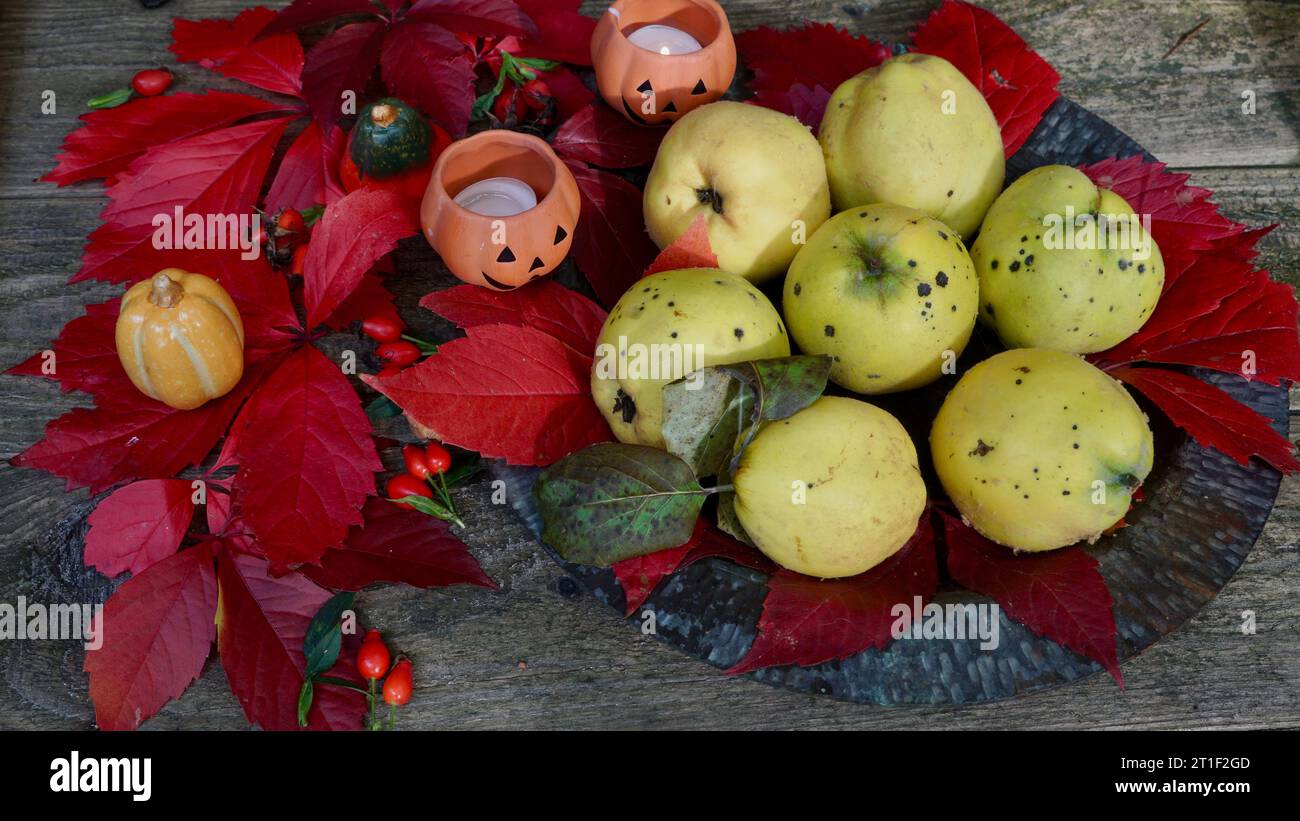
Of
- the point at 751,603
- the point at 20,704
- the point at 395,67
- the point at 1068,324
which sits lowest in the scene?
the point at 20,704

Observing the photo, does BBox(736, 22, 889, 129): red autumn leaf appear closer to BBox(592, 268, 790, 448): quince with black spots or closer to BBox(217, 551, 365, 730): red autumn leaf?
BBox(592, 268, 790, 448): quince with black spots

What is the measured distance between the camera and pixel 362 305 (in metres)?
0.72

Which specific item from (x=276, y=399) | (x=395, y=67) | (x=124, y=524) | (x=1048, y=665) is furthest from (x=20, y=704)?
(x=1048, y=665)

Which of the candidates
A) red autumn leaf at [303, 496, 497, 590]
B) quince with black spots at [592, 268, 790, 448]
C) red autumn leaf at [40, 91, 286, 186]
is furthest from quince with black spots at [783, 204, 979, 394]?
red autumn leaf at [40, 91, 286, 186]

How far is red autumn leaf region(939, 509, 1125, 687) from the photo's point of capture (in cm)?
53

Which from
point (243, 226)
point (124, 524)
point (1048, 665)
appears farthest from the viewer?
point (243, 226)

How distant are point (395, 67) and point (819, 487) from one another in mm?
437

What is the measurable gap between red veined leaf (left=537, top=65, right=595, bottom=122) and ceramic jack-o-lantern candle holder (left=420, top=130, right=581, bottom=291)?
128 millimetres

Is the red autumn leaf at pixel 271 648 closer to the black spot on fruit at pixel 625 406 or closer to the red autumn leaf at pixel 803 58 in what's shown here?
the black spot on fruit at pixel 625 406

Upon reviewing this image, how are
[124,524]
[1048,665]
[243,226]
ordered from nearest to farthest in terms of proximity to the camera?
[1048,665], [124,524], [243,226]

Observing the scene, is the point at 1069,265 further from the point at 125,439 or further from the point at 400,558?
the point at 125,439

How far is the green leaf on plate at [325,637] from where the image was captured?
605 millimetres
